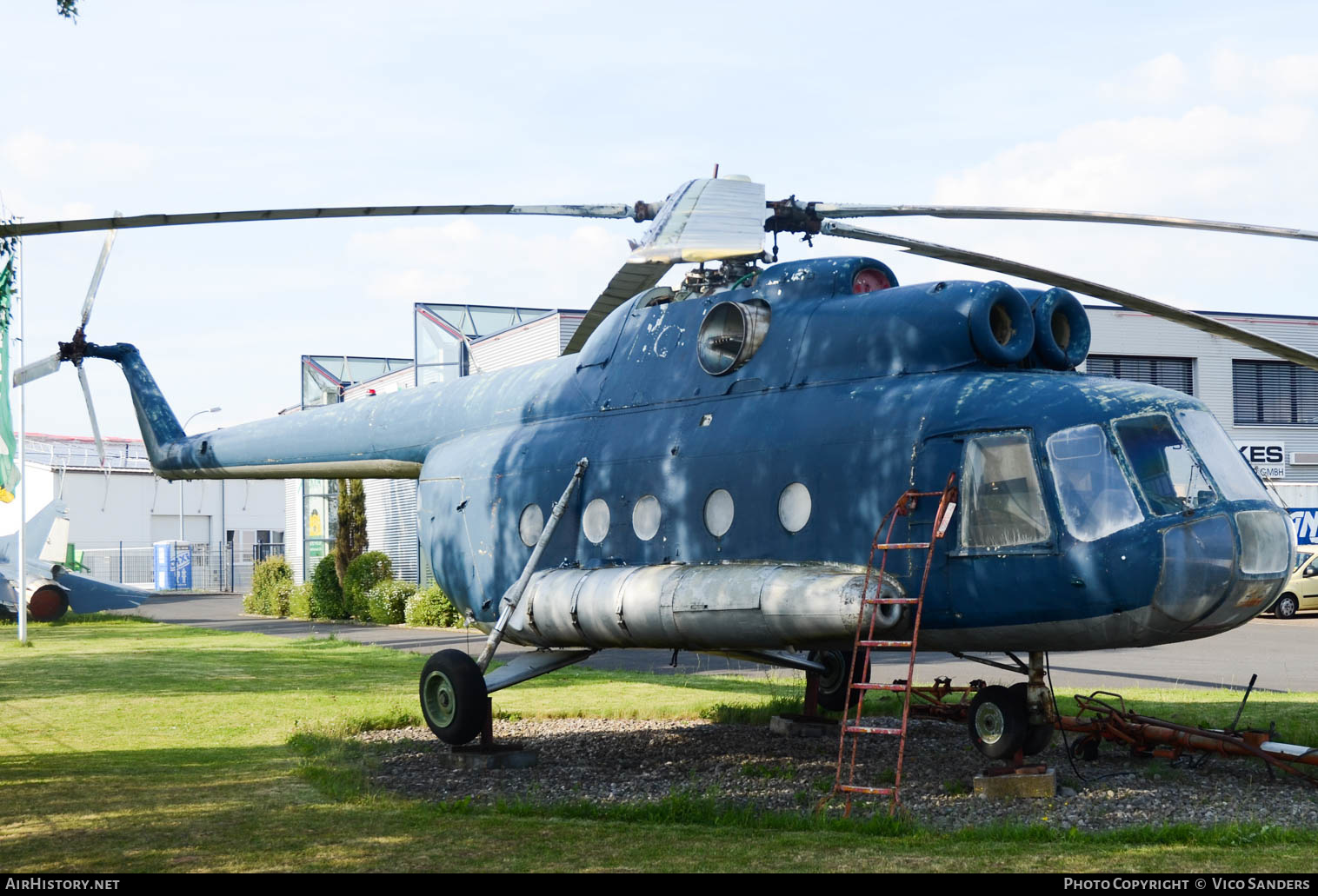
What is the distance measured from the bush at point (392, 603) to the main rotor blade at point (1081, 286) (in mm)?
24888

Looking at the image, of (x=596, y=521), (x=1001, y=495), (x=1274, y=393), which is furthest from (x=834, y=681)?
(x=1274, y=393)

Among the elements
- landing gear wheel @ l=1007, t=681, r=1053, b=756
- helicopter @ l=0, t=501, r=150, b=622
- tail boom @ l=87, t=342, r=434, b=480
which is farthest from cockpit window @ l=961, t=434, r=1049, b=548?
helicopter @ l=0, t=501, r=150, b=622

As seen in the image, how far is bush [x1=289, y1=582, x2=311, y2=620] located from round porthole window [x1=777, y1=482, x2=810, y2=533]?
30.3 meters

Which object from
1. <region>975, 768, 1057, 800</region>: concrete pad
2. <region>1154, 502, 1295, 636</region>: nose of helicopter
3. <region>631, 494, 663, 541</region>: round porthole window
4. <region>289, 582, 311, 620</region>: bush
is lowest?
<region>289, 582, 311, 620</region>: bush

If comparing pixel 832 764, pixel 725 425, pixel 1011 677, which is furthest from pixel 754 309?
pixel 1011 677

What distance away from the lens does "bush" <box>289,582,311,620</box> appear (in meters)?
38.1

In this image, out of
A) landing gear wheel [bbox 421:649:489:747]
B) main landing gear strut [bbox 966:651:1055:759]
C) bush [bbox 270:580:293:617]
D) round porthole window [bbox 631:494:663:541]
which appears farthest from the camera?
bush [bbox 270:580:293:617]

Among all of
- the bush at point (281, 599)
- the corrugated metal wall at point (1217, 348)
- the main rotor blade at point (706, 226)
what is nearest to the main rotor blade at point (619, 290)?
the main rotor blade at point (706, 226)

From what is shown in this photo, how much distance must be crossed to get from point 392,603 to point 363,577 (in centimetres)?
209

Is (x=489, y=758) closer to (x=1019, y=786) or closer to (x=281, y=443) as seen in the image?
(x=1019, y=786)

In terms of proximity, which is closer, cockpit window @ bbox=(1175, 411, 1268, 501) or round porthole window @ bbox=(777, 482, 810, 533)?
cockpit window @ bbox=(1175, 411, 1268, 501)

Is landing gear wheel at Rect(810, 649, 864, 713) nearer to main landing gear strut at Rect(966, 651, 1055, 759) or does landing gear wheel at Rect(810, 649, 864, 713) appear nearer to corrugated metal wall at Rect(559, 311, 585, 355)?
main landing gear strut at Rect(966, 651, 1055, 759)

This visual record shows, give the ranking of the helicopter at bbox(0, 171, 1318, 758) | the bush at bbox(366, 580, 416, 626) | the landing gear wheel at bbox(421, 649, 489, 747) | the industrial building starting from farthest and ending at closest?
the industrial building < the bush at bbox(366, 580, 416, 626) < the landing gear wheel at bbox(421, 649, 489, 747) < the helicopter at bbox(0, 171, 1318, 758)

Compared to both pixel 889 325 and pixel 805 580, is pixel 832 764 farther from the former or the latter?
pixel 889 325
